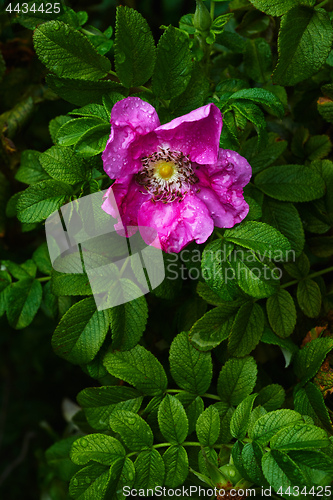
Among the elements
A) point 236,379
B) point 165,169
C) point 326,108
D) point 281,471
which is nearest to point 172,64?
point 165,169

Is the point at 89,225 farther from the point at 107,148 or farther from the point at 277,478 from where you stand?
the point at 277,478

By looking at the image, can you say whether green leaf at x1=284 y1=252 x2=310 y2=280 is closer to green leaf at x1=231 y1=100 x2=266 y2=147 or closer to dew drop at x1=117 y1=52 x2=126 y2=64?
green leaf at x1=231 y1=100 x2=266 y2=147

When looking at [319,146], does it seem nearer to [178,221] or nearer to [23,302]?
[178,221]

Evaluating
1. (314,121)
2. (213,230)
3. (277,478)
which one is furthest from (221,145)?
(277,478)

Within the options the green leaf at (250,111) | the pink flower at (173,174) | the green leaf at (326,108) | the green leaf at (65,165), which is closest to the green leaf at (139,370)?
the pink flower at (173,174)

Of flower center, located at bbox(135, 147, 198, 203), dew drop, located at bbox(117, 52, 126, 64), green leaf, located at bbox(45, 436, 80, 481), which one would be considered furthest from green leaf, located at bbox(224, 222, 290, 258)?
green leaf, located at bbox(45, 436, 80, 481)

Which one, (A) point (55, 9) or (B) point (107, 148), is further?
(A) point (55, 9)
